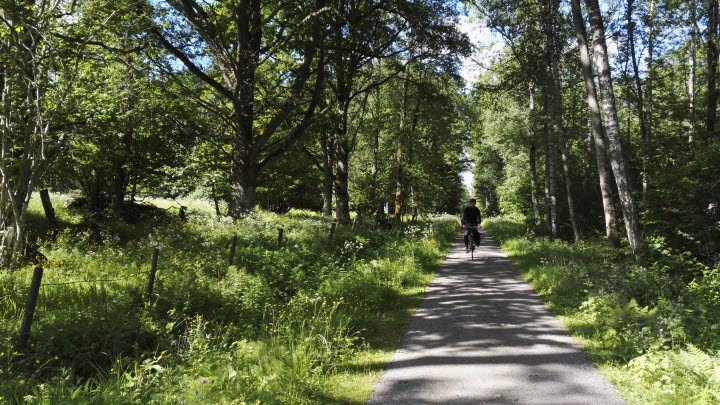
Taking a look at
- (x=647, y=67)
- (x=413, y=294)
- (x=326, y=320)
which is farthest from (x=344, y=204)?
(x=647, y=67)

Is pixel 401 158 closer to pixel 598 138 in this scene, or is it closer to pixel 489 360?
pixel 598 138

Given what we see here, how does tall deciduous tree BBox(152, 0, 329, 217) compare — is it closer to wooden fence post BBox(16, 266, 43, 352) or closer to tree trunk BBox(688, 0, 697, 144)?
wooden fence post BBox(16, 266, 43, 352)

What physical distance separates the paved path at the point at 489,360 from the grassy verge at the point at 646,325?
27 centimetres

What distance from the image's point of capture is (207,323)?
600cm

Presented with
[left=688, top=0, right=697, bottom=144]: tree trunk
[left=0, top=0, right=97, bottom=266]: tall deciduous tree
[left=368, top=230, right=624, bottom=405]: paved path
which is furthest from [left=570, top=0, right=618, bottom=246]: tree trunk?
[left=0, top=0, right=97, bottom=266]: tall deciduous tree

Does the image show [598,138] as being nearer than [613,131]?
No

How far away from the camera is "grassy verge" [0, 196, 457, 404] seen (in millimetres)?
3963

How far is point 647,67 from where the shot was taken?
22.4 m

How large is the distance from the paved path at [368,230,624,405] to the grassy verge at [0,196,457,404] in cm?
36

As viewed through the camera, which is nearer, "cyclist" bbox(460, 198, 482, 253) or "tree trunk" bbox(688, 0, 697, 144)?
"cyclist" bbox(460, 198, 482, 253)

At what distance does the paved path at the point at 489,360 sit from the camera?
13.3 feet

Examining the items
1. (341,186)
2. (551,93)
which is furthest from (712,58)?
(341,186)

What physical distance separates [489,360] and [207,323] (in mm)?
4004

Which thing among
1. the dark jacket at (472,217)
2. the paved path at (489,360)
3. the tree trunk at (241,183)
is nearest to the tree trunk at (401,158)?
the dark jacket at (472,217)
